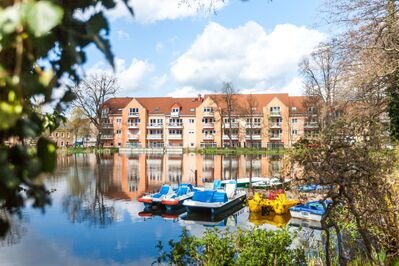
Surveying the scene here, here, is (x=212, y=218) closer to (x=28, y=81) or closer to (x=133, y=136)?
(x=28, y=81)

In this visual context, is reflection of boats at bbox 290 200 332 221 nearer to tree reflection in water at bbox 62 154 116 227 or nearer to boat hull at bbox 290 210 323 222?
boat hull at bbox 290 210 323 222

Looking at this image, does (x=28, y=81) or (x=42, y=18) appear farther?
(x=28, y=81)

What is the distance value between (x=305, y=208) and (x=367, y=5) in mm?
9906

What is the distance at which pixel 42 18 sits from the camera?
2.67 ft

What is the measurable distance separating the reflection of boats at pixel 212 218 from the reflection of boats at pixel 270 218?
2.99ft

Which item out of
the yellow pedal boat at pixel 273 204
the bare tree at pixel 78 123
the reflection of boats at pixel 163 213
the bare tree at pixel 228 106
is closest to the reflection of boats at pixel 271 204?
the yellow pedal boat at pixel 273 204

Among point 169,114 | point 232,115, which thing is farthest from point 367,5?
point 169,114

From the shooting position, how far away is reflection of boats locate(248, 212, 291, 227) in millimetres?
18000

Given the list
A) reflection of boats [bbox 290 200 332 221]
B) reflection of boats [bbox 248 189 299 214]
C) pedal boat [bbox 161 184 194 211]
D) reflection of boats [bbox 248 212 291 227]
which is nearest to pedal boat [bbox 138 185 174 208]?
pedal boat [bbox 161 184 194 211]

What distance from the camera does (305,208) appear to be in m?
17.6

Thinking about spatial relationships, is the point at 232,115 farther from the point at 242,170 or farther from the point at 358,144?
the point at 358,144

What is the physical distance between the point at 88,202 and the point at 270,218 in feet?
33.6

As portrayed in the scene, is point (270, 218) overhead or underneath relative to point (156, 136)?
underneath

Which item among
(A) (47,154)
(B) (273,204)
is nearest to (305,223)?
(B) (273,204)
